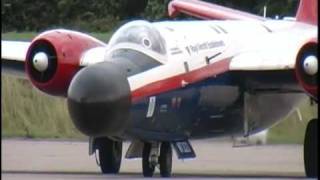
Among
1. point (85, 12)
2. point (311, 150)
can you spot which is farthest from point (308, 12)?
point (85, 12)

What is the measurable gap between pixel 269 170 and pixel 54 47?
4385mm

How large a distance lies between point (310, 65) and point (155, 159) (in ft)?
8.04

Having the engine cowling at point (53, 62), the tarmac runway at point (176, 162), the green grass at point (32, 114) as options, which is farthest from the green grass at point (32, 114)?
the engine cowling at point (53, 62)

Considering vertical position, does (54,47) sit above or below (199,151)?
above

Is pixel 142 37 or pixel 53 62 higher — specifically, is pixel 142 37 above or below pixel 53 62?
above

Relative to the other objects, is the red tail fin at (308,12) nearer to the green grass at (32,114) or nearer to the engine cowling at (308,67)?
the engine cowling at (308,67)

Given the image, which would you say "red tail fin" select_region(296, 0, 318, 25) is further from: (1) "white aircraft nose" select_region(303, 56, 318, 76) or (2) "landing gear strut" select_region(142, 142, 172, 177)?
(2) "landing gear strut" select_region(142, 142, 172, 177)

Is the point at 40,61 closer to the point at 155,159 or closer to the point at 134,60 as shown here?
the point at 155,159

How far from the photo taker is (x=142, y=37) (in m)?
18.1

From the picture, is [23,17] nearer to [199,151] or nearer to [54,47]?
[199,151]

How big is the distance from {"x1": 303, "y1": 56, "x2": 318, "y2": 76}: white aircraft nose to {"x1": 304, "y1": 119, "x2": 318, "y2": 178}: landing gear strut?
2.29 m

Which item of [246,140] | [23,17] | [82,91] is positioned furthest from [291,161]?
[23,17]

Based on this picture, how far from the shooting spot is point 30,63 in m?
19.7

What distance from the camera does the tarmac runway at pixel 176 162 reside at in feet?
64.5
